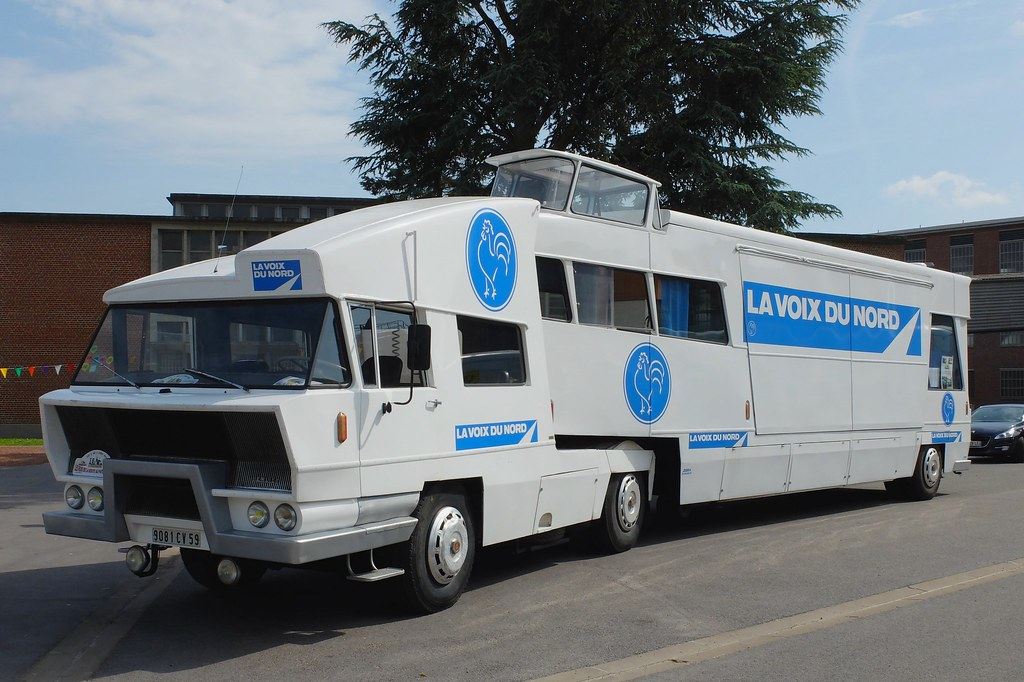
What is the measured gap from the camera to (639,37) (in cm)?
1944

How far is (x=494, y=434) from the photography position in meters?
8.14

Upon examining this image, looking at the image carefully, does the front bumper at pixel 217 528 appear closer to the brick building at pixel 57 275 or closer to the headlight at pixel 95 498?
the headlight at pixel 95 498

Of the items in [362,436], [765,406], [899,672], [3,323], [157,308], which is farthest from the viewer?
[3,323]

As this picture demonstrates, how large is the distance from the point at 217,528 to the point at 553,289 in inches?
159

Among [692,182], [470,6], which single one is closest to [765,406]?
[692,182]

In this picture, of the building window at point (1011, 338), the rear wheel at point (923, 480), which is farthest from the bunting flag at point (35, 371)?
the building window at point (1011, 338)

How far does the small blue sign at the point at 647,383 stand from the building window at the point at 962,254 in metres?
60.9

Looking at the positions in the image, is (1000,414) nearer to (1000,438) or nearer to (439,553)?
(1000,438)

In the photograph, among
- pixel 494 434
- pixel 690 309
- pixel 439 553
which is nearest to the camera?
pixel 439 553

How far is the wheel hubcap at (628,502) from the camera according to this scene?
9.94m

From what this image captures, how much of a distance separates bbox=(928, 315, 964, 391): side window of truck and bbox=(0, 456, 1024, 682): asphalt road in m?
4.14

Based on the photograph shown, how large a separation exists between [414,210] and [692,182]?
12888 millimetres

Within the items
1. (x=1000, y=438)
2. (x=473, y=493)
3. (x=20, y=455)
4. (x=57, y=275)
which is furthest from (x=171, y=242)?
(x=473, y=493)

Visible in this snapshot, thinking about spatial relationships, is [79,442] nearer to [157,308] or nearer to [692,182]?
[157,308]
